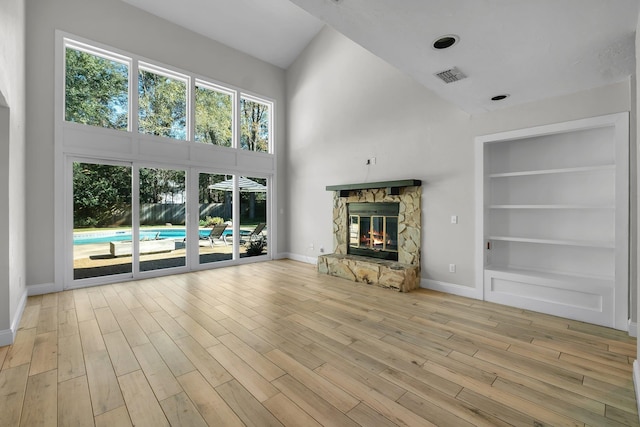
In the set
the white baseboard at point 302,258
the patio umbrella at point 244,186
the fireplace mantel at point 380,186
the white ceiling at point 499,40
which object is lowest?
the white baseboard at point 302,258

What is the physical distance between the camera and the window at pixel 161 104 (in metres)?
5.25

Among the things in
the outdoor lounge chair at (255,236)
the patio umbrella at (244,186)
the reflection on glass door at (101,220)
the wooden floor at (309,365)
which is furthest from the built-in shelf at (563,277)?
the reflection on glass door at (101,220)

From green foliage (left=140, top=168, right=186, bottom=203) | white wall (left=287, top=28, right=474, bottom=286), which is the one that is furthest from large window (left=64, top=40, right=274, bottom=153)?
white wall (left=287, top=28, right=474, bottom=286)

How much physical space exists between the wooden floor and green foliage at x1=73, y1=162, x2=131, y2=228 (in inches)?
55.1

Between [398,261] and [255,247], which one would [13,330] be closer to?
[255,247]

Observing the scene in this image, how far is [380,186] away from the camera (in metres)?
5.03

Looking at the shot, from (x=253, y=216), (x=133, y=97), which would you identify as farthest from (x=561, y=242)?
(x=133, y=97)

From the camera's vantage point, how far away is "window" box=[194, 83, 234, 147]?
5924 millimetres

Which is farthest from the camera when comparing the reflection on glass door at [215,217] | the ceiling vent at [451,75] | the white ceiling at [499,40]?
the reflection on glass door at [215,217]

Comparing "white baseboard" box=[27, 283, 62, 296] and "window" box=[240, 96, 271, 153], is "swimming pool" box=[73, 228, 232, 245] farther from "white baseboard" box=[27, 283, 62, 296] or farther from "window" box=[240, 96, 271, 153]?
"window" box=[240, 96, 271, 153]

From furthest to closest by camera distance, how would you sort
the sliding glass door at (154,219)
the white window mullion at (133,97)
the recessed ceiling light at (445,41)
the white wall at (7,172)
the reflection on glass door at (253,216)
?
the reflection on glass door at (253,216) → the white window mullion at (133,97) → the sliding glass door at (154,219) → the white wall at (7,172) → the recessed ceiling light at (445,41)

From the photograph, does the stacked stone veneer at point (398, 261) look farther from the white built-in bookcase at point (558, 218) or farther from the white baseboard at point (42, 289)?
the white baseboard at point (42, 289)

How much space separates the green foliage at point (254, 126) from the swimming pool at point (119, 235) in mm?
2357

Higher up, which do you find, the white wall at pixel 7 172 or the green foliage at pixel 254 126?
the green foliage at pixel 254 126
